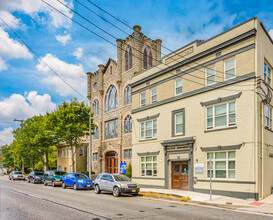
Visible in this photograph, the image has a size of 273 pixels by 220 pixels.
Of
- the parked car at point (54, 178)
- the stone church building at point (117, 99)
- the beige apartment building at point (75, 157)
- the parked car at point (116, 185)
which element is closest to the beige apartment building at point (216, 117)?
the parked car at point (116, 185)

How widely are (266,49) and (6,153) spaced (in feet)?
263

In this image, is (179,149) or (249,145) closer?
(249,145)

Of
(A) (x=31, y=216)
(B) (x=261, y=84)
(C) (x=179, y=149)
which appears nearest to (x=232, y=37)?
(B) (x=261, y=84)

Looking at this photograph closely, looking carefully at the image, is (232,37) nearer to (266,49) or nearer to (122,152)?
(266,49)

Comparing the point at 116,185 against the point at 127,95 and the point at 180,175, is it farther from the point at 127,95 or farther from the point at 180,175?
the point at 127,95

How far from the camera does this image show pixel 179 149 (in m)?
21.3

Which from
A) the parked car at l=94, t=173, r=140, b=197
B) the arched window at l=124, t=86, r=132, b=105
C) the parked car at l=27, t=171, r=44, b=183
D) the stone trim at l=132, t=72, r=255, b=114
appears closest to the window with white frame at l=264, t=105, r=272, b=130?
the stone trim at l=132, t=72, r=255, b=114

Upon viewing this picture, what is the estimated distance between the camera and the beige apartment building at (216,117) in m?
16.5

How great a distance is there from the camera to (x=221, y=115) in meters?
18.3

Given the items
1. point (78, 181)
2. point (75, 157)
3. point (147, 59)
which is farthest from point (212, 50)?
point (75, 157)

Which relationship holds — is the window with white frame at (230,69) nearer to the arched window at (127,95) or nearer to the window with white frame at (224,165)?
the window with white frame at (224,165)

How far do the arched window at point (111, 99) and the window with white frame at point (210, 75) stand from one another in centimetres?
1998

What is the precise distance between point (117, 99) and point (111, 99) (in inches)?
74.1

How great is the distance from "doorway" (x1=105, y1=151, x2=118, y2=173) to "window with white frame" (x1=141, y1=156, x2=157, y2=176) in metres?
11.5
